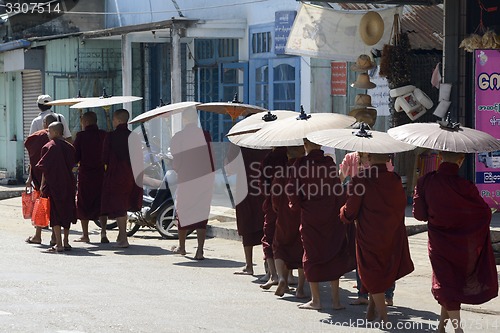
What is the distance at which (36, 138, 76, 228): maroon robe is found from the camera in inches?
570

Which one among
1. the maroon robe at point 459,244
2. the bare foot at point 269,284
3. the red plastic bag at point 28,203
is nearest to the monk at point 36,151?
the red plastic bag at point 28,203

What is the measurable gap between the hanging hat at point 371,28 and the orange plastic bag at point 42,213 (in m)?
5.97

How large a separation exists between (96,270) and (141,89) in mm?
13340

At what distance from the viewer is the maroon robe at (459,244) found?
857 centimetres

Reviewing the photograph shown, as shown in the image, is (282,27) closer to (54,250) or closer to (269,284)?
(54,250)

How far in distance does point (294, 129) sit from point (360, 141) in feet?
4.16

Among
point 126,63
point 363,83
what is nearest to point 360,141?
point 363,83

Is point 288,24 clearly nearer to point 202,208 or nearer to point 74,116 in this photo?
point 202,208

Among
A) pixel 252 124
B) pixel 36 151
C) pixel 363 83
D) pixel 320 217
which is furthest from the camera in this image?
pixel 363 83

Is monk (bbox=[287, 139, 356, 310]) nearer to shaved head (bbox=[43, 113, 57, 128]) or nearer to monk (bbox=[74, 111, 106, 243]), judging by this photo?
monk (bbox=[74, 111, 106, 243])

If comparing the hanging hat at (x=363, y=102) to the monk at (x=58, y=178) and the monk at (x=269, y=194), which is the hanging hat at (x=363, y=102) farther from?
the monk at (x=269, y=194)

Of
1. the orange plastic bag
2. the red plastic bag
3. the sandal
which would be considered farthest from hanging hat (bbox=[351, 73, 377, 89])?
the sandal

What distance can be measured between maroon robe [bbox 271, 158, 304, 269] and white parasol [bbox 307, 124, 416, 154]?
1.35 meters

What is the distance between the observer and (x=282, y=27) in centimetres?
1925
